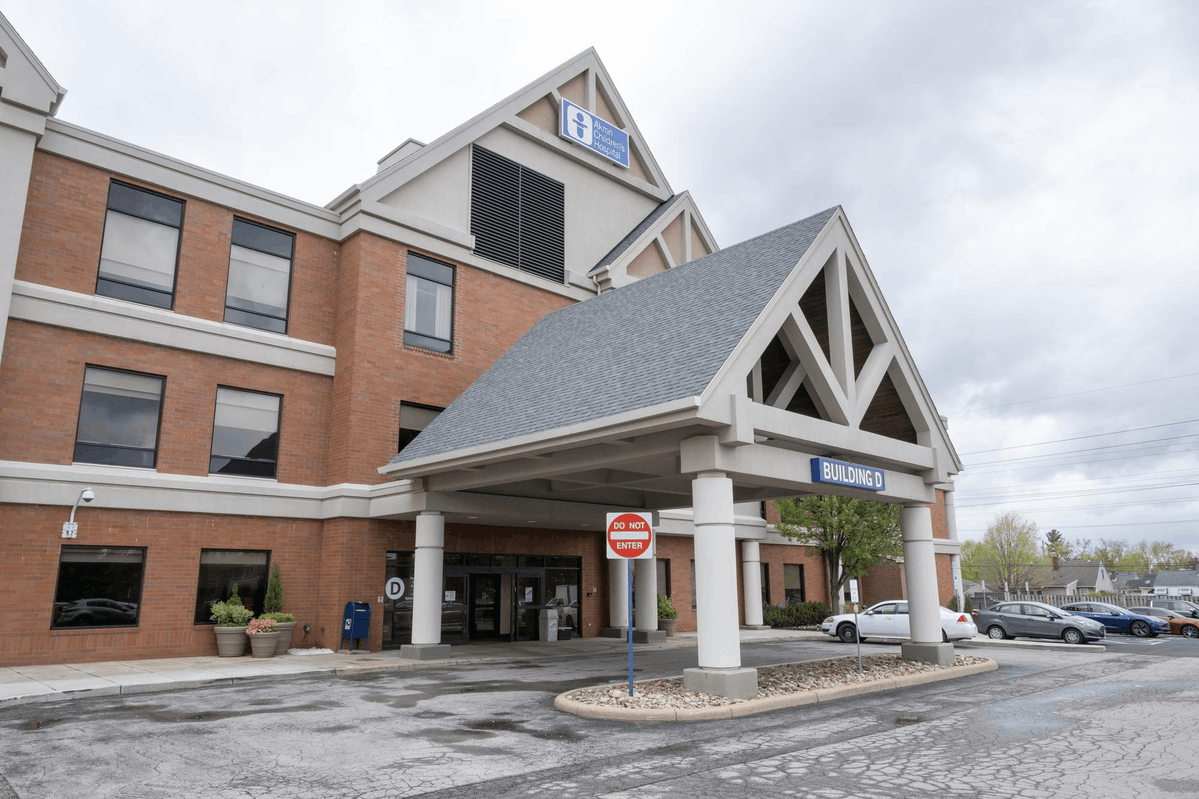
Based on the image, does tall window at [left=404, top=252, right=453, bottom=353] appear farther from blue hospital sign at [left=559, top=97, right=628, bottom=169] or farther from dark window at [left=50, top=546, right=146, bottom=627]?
dark window at [left=50, top=546, right=146, bottom=627]

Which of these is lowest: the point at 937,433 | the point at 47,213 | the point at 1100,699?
the point at 1100,699

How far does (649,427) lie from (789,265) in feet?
14.9

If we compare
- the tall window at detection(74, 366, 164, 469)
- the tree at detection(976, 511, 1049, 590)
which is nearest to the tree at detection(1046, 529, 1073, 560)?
the tree at detection(976, 511, 1049, 590)

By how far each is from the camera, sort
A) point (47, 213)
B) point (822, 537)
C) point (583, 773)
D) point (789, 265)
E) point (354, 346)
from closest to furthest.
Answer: point (583, 773)
point (789, 265)
point (47, 213)
point (354, 346)
point (822, 537)

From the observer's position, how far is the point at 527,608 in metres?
24.0

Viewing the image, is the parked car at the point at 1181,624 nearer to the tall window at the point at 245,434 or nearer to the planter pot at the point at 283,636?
the planter pot at the point at 283,636

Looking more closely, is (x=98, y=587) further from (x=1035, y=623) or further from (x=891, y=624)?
(x=1035, y=623)

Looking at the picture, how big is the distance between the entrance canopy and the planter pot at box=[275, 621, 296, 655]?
3678mm

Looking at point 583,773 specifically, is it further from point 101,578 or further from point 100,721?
point 101,578

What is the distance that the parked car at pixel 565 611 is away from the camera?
80.7 ft

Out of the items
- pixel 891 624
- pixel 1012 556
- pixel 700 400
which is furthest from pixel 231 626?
pixel 1012 556

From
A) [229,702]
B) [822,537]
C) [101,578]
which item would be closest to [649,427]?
[229,702]

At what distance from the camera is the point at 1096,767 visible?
26.3 ft

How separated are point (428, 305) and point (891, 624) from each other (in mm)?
17749
